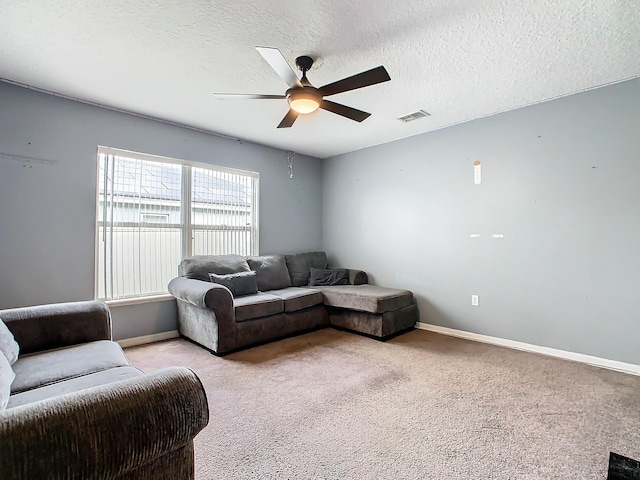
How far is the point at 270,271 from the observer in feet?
14.6

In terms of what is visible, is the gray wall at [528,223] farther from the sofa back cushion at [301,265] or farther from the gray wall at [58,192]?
the gray wall at [58,192]

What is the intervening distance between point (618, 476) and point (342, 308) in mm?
3111

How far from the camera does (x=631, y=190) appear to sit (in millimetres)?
2809

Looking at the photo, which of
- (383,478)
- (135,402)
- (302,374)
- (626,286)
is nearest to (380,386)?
(302,374)

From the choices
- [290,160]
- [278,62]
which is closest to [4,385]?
[278,62]

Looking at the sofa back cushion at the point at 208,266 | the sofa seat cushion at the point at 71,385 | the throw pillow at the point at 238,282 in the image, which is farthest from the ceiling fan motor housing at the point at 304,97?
the sofa back cushion at the point at 208,266

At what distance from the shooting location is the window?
345 centimetres

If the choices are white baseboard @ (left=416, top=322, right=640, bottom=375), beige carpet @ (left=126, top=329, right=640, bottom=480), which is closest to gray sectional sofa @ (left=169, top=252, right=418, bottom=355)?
beige carpet @ (left=126, top=329, right=640, bottom=480)

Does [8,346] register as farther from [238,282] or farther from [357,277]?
[357,277]

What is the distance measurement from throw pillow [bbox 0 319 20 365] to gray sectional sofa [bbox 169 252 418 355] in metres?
1.45

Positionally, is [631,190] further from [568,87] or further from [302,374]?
[302,374]

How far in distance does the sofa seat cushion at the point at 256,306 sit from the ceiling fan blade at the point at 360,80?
2188mm

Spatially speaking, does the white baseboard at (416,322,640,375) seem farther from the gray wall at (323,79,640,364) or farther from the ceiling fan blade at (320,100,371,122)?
the ceiling fan blade at (320,100,371,122)

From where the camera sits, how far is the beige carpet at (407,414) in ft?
5.35
